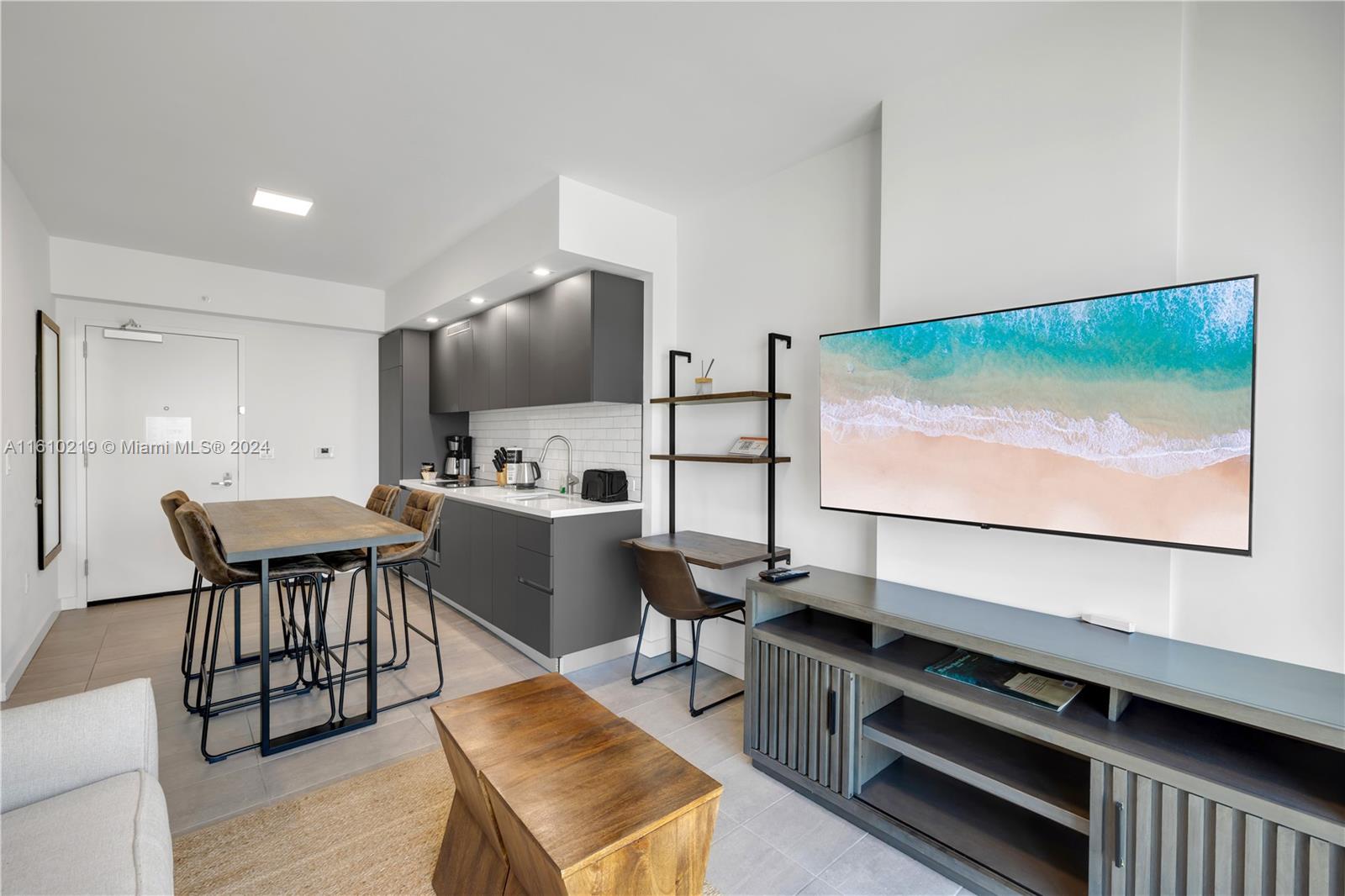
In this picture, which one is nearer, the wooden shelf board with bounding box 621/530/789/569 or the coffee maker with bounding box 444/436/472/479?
the wooden shelf board with bounding box 621/530/789/569

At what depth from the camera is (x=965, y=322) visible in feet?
7.07

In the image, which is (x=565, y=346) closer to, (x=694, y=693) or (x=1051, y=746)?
(x=694, y=693)

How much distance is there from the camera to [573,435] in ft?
14.9

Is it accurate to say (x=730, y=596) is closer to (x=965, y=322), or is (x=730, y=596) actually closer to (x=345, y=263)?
A: (x=965, y=322)

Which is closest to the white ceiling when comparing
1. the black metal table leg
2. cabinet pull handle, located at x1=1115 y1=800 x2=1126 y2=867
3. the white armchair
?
the black metal table leg

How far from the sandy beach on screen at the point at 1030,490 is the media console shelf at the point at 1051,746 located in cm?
34

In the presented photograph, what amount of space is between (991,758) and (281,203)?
15.0 ft

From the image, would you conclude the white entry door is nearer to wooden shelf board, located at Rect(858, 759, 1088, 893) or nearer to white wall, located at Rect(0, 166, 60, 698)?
white wall, located at Rect(0, 166, 60, 698)

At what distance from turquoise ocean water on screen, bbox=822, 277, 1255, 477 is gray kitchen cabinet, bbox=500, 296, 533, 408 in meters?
2.59

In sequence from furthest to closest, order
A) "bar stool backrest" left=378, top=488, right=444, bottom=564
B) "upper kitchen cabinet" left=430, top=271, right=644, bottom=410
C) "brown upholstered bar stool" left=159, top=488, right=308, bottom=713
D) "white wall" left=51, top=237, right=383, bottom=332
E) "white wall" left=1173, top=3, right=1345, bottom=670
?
"white wall" left=51, top=237, right=383, bottom=332 → "upper kitchen cabinet" left=430, top=271, right=644, bottom=410 → "bar stool backrest" left=378, top=488, right=444, bottom=564 → "brown upholstered bar stool" left=159, top=488, right=308, bottom=713 → "white wall" left=1173, top=3, right=1345, bottom=670

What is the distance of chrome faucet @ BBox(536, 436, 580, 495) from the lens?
4266 millimetres

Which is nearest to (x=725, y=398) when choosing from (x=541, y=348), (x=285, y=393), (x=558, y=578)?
(x=558, y=578)

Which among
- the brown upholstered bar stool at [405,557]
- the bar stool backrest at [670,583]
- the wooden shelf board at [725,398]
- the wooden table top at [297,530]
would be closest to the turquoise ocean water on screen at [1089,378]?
the wooden shelf board at [725,398]

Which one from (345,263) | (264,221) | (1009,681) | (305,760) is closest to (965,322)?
(1009,681)
